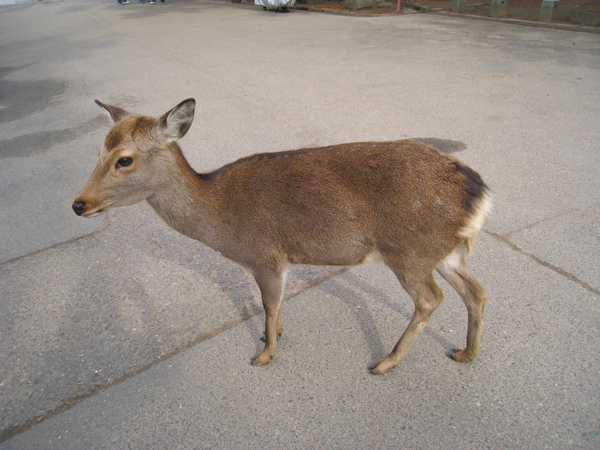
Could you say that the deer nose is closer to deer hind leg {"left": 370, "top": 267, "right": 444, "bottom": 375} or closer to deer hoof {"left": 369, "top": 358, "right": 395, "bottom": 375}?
deer hind leg {"left": 370, "top": 267, "right": 444, "bottom": 375}

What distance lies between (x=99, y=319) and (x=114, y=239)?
1.20 m

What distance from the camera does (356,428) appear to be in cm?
254

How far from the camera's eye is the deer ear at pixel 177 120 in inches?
109

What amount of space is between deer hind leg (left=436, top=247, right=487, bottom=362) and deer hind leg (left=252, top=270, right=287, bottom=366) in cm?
106

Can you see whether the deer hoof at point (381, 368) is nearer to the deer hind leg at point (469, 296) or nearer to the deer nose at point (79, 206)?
the deer hind leg at point (469, 296)

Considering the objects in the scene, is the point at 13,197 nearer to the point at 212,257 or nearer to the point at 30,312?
the point at 30,312

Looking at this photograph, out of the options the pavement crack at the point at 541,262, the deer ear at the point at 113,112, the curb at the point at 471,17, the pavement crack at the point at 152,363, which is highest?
the curb at the point at 471,17

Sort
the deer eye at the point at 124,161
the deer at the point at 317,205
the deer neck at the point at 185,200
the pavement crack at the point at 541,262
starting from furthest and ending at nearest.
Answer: the pavement crack at the point at 541,262 < the deer neck at the point at 185,200 < the deer eye at the point at 124,161 < the deer at the point at 317,205

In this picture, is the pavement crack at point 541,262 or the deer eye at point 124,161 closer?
the deer eye at point 124,161

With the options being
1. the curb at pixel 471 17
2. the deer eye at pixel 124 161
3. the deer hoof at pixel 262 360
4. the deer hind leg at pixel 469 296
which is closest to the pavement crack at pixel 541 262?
the deer hind leg at pixel 469 296

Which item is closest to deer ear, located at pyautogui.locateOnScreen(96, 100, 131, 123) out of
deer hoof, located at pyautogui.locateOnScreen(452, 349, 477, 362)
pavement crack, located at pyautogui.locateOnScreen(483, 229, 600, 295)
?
deer hoof, located at pyautogui.locateOnScreen(452, 349, 477, 362)

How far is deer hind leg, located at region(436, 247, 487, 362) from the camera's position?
2867 millimetres

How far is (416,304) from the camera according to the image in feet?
9.16

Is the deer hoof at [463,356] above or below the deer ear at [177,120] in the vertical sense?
below
